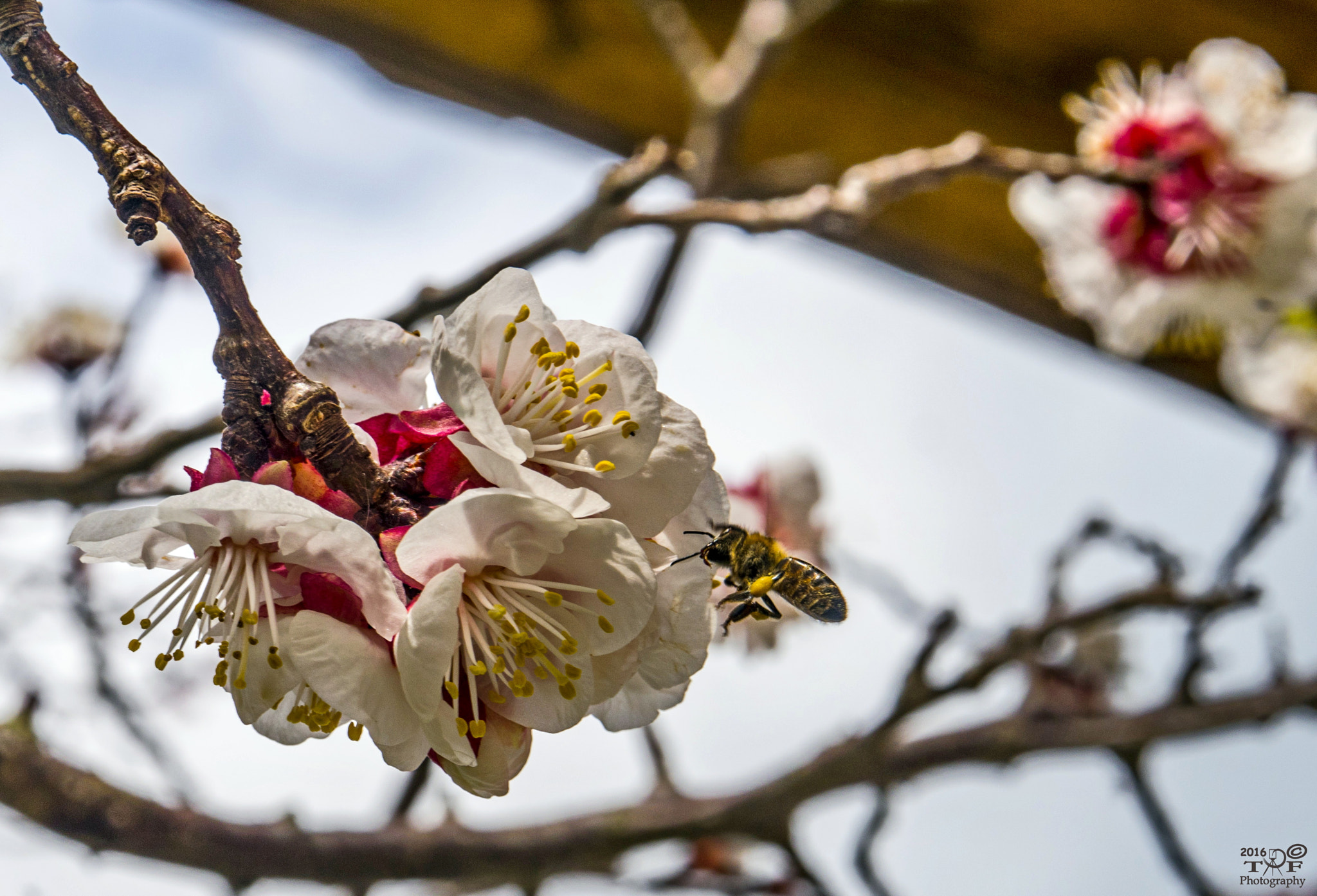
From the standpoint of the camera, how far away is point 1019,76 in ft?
4.83

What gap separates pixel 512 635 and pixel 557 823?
2.13 feet

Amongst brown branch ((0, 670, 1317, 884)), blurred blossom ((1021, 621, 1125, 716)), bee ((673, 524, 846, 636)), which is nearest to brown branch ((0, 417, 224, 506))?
brown branch ((0, 670, 1317, 884))

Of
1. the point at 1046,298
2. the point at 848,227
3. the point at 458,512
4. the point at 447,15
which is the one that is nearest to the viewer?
the point at 458,512

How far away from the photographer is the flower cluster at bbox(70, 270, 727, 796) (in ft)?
1.04

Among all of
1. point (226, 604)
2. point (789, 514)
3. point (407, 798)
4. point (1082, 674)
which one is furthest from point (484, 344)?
point (1082, 674)

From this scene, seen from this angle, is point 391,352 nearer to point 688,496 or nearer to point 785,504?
point 688,496

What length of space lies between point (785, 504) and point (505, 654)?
0.76 metres

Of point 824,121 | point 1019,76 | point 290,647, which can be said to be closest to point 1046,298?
point 1019,76

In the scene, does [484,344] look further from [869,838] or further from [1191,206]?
[1191,206]

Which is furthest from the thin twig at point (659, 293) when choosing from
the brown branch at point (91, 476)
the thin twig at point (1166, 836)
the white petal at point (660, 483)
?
the thin twig at point (1166, 836)

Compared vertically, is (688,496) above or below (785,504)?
below

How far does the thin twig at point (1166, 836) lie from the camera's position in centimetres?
89

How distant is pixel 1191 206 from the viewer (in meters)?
1.08

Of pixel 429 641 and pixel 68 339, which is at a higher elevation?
pixel 68 339
